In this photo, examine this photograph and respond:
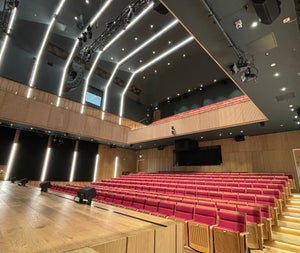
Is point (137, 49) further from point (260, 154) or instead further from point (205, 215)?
point (205, 215)

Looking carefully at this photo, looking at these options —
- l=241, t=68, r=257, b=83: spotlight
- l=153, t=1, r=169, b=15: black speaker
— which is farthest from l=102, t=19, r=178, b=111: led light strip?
l=241, t=68, r=257, b=83: spotlight

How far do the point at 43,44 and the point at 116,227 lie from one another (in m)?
8.04

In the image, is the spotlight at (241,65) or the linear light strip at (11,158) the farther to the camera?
the linear light strip at (11,158)

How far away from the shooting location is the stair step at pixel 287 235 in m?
2.30

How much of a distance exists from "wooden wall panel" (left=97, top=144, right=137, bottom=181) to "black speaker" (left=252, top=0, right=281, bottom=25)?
8441 mm

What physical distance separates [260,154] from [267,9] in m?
5.85

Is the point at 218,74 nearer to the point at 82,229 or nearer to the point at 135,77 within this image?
the point at 135,77

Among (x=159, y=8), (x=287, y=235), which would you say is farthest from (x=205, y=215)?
(x=159, y=8)

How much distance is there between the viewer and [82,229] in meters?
0.96

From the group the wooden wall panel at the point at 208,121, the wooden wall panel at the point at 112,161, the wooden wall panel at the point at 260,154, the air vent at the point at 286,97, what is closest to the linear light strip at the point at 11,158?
the wooden wall panel at the point at 112,161

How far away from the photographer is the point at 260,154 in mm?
6434

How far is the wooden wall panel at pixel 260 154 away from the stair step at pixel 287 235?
3.90 meters

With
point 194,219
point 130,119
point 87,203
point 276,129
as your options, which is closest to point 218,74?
point 276,129

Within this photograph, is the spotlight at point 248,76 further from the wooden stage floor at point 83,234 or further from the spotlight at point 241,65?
the wooden stage floor at point 83,234
